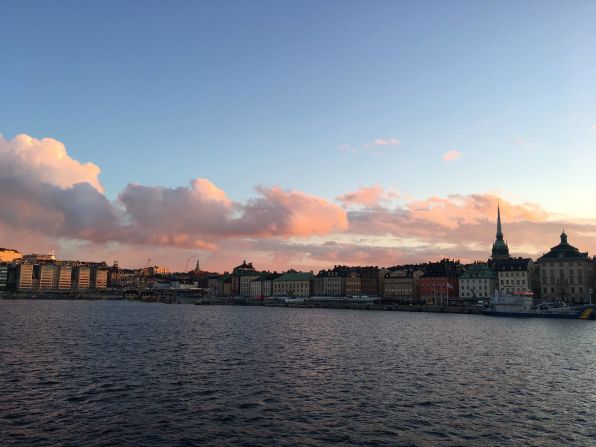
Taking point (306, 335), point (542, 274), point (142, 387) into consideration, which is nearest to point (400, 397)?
point (142, 387)

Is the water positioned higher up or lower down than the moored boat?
lower down

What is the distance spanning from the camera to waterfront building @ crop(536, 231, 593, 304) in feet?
605

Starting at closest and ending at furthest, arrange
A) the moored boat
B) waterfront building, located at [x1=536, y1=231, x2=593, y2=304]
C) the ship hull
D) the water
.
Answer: the water
the ship hull
the moored boat
waterfront building, located at [x1=536, y1=231, x2=593, y2=304]

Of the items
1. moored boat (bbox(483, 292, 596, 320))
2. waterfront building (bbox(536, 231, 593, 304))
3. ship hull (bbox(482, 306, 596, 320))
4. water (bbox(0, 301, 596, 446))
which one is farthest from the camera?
waterfront building (bbox(536, 231, 593, 304))

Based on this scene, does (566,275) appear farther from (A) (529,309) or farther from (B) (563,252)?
(A) (529,309)

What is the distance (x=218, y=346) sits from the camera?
222ft

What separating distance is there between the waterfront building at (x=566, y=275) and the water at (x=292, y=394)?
430ft

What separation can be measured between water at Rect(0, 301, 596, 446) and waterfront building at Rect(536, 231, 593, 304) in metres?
131

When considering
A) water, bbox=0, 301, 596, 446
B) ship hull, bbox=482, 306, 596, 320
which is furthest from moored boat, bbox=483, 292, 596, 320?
water, bbox=0, 301, 596, 446

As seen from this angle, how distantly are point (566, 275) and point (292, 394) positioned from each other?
177m

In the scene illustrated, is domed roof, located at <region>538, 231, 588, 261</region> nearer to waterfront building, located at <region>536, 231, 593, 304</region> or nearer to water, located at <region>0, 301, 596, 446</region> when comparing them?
waterfront building, located at <region>536, 231, 593, 304</region>

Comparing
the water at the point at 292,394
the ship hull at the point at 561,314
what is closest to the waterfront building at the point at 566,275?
the ship hull at the point at 561,314

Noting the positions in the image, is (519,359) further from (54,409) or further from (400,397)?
(54,409)

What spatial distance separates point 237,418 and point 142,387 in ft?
37.9
